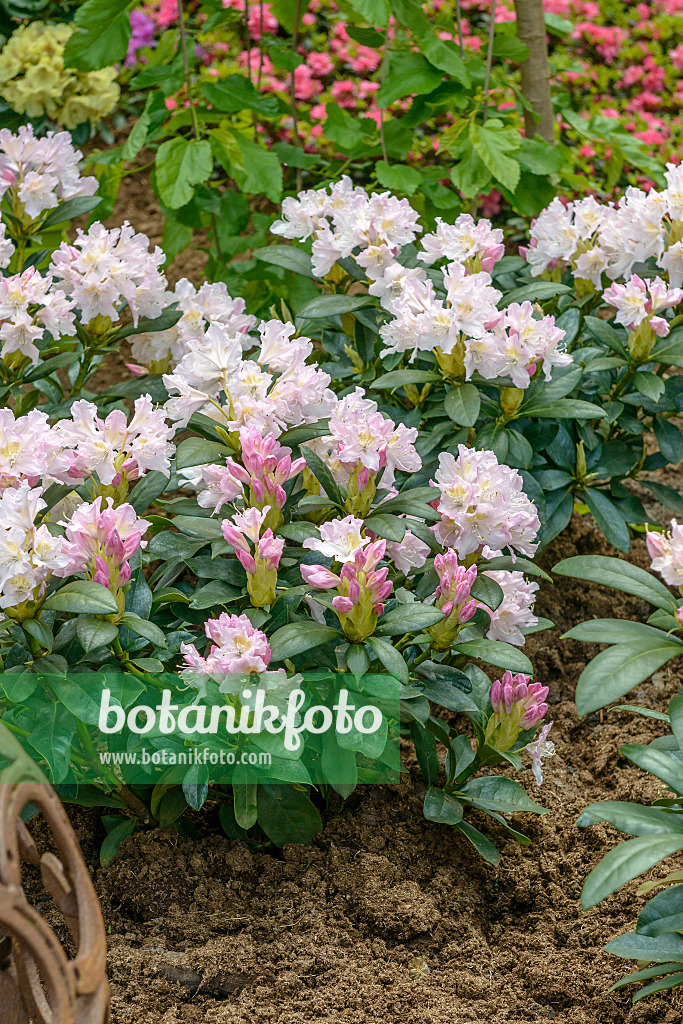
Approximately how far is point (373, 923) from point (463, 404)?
0.84 metres

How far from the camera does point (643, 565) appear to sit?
2174 mm

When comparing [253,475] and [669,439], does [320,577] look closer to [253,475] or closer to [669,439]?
[253,475]

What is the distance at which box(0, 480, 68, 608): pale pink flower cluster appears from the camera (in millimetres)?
1221

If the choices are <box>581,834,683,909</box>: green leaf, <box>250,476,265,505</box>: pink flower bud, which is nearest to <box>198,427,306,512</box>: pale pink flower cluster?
<box>250,476,265,505</box>: pink flower bud

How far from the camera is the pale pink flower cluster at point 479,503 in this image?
4.41 ft

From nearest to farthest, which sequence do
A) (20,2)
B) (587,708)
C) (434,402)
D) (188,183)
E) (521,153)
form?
(587,708)
(434,402)
(188,183)
(521,153)
(20,2)

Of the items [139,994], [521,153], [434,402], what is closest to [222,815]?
[139,994]

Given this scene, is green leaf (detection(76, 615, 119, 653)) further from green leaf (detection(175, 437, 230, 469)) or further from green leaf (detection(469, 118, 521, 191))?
green leaf (detection(469, 118, 521, 191))

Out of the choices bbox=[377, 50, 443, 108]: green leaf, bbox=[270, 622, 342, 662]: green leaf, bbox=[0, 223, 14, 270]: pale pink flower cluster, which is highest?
bbox=[377, 50, 443, 108]: green leaf

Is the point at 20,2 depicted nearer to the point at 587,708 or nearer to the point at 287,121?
the point at 287,121

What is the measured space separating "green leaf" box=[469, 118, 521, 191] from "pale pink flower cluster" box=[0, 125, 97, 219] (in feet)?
2.93

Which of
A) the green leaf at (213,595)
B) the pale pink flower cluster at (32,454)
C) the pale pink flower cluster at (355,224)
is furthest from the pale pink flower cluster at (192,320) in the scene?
the green leaf at (213,595)

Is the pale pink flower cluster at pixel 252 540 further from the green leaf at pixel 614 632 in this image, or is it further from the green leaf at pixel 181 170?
the green leaf at pixel 181 170

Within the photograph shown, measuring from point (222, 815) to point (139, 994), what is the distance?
0.28 m
